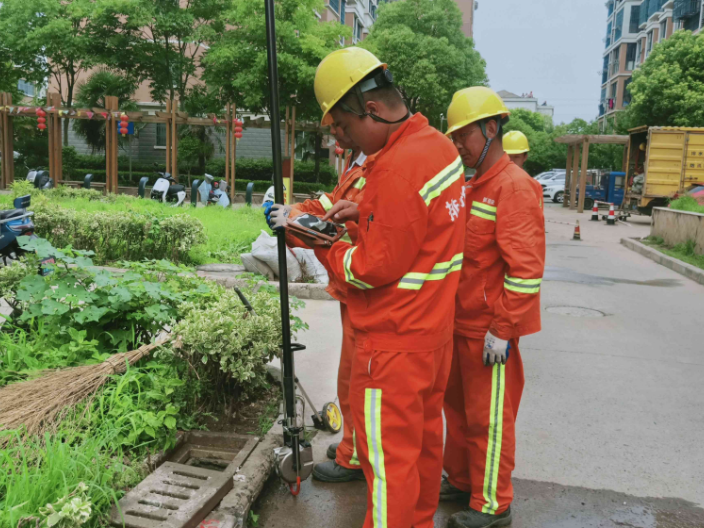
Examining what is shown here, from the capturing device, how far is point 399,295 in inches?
91.7

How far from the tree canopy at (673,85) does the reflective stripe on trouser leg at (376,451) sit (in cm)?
3249

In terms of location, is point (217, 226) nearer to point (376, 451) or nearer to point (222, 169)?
point (376, 451)

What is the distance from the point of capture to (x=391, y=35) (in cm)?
3356

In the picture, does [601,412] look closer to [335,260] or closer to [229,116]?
[335,260]

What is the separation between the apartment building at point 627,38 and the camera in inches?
2044

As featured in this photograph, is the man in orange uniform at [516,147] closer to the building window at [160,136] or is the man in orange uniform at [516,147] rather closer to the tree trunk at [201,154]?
the tree trunk at [201,154]

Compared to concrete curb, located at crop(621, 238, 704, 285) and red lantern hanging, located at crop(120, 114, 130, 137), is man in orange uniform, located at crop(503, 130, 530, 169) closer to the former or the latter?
concrete curb, located at crop(621, 238, 704, 285)

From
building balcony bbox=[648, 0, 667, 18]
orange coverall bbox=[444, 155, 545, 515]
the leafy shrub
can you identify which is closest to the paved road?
orange coverall bbox=[444, 155, 545, 515]

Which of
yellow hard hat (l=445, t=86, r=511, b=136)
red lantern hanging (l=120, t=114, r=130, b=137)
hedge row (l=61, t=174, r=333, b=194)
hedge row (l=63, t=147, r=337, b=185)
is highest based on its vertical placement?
→ red lantern hanging (l=120, t=114, r=130, b=137)

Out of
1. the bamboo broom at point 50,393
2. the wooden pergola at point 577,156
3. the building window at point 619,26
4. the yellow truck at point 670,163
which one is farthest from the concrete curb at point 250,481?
the building window at point 619,26

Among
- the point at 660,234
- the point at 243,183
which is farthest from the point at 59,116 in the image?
the point at 660,234

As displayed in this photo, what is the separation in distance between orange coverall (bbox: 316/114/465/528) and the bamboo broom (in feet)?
4.88

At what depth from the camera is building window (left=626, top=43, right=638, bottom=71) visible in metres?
62.4

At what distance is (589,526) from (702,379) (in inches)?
114
